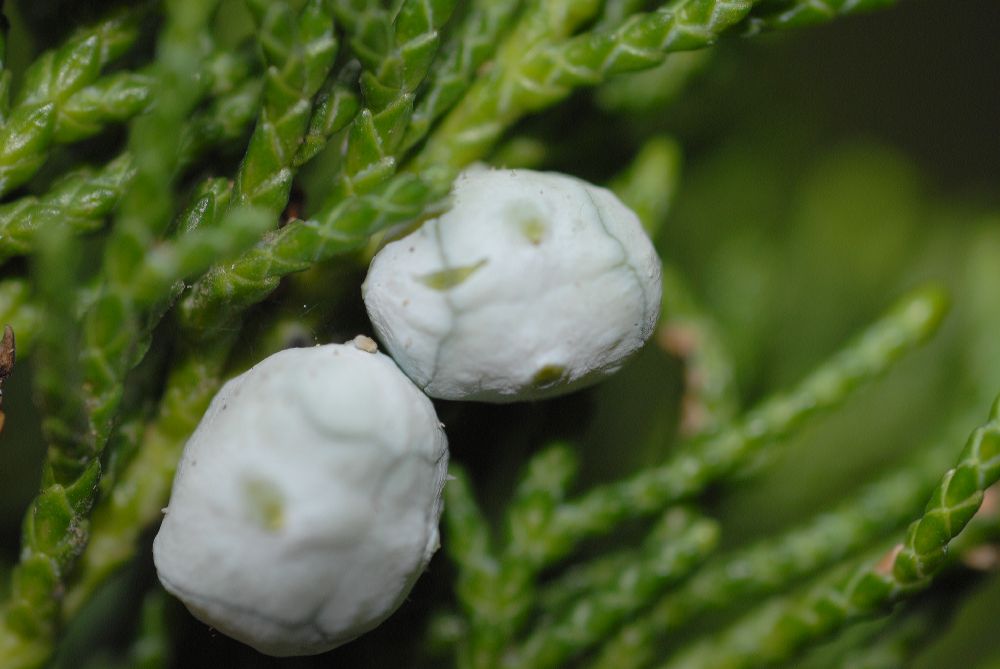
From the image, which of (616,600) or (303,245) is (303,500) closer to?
(303,245)

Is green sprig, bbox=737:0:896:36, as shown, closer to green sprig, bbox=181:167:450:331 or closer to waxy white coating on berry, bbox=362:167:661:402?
waxy white coating on berry, bbox=362:167:661:402

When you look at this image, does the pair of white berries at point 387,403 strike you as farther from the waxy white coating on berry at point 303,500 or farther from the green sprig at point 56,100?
the green sprig at point 56,100

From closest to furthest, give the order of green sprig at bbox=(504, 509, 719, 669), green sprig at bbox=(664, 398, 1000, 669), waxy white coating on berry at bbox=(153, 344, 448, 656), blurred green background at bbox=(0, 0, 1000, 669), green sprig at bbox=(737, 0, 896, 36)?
waxy white coating on berry at bbox=(153, 344, 448, 656) → green sprig at bbox=(664, 398, 1000, 669) → green sprig at bbox=(737, 0, 896, 36) → green sprig at bbox=(504, 509, 719, 669) → blurred green background at bbox=(0, 0, 1000, 669)

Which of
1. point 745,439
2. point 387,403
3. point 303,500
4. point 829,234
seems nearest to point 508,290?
point 387,403

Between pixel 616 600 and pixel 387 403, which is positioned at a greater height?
pixel 387 403

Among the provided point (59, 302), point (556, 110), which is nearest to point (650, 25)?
point (556, 110)

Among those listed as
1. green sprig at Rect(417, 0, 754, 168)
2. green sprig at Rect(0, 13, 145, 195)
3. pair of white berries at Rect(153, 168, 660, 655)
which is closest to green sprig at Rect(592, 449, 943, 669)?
pair of white berries at Rect(153, 168, 660, 655)

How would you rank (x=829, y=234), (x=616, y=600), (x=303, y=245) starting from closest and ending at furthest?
1. (x=303, y=245)
2. (x=616, y=600)
3. (x=829, y=234)
